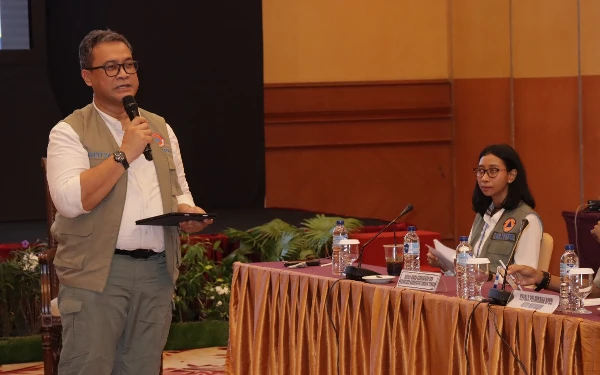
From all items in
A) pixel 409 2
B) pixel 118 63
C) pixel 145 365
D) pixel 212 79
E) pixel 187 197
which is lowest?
pixel 145 365

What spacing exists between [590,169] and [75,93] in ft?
13.9

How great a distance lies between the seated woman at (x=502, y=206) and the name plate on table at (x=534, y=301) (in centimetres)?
111

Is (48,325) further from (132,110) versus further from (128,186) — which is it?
(132,110)

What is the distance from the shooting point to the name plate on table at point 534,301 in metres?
2.74

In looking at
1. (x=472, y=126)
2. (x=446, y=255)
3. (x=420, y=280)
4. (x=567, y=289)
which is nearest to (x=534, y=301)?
(x=567, y=289)

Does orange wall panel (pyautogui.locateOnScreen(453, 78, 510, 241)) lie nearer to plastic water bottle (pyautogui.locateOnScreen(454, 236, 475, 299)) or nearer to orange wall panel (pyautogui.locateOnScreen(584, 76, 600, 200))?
orange wall panel (pyautogui.locateOnScreen(584, 76, 600, 200))

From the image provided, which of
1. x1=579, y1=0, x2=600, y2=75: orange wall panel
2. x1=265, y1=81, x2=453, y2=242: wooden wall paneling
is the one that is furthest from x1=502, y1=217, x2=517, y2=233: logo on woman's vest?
x1=265, y1=81, x2=453, y2=242: wooden wall paneling

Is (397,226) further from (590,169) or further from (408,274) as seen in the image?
(408,274)

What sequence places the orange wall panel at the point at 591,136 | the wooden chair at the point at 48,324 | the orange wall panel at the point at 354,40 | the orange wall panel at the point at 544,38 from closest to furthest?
the wooden chair at the point at 48,324
the orange wall panel at the point at 591,136
the orange wall panel at the point at 544,38
the orange wall panel at the point at 354,40

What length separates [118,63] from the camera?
2932 millimetres

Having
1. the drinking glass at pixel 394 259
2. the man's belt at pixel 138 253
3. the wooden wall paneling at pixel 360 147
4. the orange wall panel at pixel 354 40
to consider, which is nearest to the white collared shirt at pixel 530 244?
the drinking glass at pixel 394 259

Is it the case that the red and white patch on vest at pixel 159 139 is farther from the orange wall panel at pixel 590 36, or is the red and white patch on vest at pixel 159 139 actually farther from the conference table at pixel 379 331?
the orange wall panel at pixel 590 36

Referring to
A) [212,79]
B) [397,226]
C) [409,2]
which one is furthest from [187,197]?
[409,2]

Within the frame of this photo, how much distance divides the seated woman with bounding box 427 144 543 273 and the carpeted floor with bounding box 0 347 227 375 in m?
1.63
